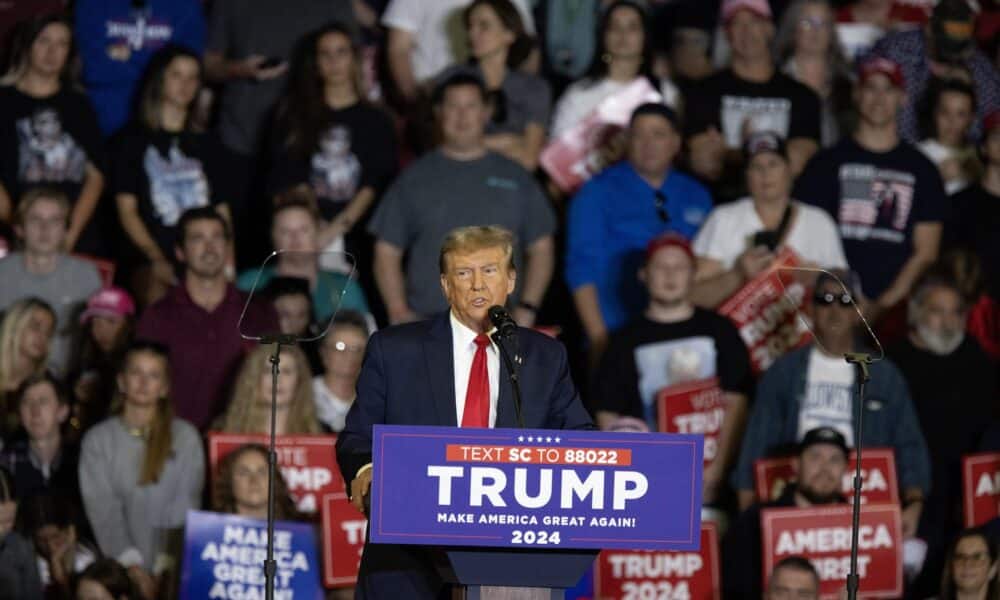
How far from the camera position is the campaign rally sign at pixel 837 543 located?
7863 mm

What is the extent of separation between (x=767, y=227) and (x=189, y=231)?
2.62m

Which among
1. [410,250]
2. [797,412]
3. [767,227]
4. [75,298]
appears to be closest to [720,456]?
[797,412]

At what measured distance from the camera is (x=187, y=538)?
7.66m

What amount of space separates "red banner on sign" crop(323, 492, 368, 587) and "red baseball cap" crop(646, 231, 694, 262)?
1902mm

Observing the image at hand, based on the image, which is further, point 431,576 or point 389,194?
point 389,194

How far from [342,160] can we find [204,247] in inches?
46.2

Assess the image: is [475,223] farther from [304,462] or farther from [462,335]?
[462,335]

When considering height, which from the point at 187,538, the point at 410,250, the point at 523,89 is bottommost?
the point at 187,538

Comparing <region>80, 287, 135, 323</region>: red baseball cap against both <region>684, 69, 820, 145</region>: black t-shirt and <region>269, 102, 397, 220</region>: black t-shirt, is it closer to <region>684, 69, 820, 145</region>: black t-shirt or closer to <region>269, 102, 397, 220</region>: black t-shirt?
<region>269, 102, 397, 220</region>: black t-shirt

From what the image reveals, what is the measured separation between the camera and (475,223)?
915cm

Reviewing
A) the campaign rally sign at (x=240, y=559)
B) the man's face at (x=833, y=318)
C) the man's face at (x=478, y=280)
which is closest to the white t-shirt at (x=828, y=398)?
the man's face at (x=833, y=318)

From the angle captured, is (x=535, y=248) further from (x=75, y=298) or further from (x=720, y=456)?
(x=75, y=298)

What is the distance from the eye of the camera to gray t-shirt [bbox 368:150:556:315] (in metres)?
9.16

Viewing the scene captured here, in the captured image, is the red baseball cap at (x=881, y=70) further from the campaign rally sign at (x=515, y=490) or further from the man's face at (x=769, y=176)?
the campaign rally sign at (x=515, y=490)
